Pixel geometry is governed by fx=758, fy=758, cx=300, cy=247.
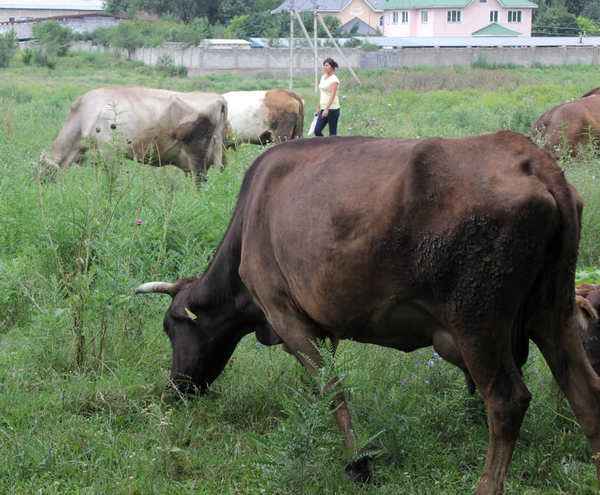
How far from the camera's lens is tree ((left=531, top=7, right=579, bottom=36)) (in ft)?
245

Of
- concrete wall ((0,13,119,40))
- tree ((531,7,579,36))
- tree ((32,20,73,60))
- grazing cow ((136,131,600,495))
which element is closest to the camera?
grazing cow ((136,131,600,495))

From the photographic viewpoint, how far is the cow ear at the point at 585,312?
4.07 m

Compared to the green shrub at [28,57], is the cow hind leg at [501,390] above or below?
below

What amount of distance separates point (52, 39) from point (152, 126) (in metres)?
44.8

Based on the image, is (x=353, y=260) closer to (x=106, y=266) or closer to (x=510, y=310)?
(x=510, y=310)

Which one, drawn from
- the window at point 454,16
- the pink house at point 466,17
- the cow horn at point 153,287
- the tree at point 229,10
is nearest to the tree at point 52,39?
the tree at point 229,10

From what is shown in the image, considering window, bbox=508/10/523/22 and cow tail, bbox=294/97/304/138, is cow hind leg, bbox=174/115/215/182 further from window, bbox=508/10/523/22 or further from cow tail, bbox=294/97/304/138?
window, bbox=508/10/523/22

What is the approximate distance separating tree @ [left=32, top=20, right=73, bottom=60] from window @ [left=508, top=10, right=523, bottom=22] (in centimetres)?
4548

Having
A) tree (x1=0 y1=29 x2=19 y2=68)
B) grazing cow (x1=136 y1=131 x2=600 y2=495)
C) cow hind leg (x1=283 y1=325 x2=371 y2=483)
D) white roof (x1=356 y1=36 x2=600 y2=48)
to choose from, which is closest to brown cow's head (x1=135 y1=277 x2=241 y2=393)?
A: cow hind leg (x1=283 y1=325 x2=371 y2=483)

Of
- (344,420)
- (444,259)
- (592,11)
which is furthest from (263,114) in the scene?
(592,11)

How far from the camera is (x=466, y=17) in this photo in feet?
256

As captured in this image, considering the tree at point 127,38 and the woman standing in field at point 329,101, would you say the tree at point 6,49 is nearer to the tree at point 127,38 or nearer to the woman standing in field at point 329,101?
Answer: the tree at point 127,38

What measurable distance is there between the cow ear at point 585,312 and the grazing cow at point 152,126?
287 inches

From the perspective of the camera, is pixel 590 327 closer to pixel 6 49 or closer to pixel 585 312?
pixel 585 312
